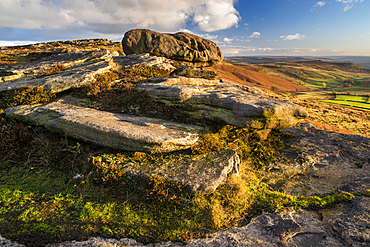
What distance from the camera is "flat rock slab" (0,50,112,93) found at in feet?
41.8

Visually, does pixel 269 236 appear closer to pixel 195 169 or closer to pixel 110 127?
pixel 195 169

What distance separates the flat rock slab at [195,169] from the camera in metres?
7.70

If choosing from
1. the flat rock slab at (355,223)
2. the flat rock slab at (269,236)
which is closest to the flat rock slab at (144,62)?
the flat rock slab at (269,236)

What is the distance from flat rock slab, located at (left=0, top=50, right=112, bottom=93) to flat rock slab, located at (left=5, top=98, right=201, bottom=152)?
206 centimetres

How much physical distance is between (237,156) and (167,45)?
68.3 ft

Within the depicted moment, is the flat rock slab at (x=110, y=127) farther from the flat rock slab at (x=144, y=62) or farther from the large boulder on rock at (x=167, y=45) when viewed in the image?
the large boulder on rock at (x=167, y=45)

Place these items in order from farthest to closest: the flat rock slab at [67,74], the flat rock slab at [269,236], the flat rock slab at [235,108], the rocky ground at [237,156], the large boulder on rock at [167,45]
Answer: the large boulder on rock at [167,45]
the flat rock slab at [67,74]
the flat rock slab at [235,108]
the rocky ground at [237,156]
the flat rock slab at [269,236]

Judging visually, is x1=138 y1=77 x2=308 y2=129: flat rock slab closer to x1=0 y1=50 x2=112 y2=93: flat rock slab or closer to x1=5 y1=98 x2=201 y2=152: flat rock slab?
x1=5 y1=98 x2=201 y2=152: flat rock slab

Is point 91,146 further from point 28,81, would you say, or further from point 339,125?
point 339,125

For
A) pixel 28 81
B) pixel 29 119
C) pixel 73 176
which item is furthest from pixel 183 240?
pixel 28 81

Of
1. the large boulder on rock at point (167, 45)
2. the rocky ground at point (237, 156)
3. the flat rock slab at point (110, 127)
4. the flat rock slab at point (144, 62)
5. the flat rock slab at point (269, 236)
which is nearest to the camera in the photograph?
the flat rock slab at point (269, 236)

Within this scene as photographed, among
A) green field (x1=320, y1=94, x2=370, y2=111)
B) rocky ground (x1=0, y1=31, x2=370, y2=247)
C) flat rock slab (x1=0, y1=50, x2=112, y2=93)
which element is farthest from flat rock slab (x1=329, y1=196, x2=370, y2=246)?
green field (x1=320, y1=94, x2=370, y2=111)

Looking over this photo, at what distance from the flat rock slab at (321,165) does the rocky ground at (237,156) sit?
0.05 m

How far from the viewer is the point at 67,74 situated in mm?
14180
